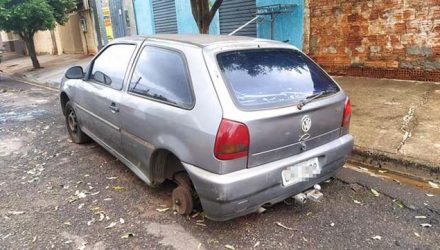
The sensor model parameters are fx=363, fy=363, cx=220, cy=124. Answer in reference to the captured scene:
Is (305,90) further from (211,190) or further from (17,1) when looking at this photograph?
(17,1)

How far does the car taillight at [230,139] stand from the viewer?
2604mm

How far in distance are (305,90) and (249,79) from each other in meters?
0.56

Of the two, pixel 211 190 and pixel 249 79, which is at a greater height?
pixel 249 79

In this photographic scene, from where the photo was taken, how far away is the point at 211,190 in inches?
105

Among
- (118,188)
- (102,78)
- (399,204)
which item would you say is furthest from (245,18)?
(399,204)

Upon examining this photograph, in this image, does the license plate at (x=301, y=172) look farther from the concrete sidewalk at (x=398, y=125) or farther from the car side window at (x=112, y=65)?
the car side window at (x=112, y=65)

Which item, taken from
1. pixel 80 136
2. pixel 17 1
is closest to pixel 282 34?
pixel 80 136

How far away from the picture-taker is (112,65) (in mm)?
4113

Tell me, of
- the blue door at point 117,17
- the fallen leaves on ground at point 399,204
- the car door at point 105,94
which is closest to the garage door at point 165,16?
the blue door at point 117,17

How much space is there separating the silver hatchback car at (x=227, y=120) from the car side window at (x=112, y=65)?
0.08 ft

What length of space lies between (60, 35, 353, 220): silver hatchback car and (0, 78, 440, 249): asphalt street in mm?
290

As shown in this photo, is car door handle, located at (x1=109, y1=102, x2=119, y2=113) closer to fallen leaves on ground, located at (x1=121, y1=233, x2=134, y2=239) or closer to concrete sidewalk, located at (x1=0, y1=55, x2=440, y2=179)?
fallen leaves on ground, located at (x1=121, y1=233, x2=134, y2=239)

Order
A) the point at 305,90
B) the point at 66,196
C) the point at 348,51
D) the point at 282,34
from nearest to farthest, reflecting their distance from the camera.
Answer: the point at 305,90, the point at 66,196, the point at 348,51, the point at 282,34

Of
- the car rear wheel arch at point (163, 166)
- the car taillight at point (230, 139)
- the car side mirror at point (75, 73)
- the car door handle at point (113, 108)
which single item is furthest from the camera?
the car side mirror at point (75, 73)
